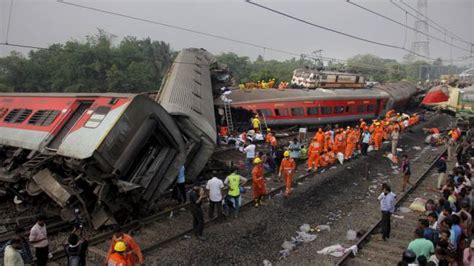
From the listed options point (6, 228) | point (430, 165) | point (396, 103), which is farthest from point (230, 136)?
point (396, 103)

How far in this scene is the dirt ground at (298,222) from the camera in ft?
28.5

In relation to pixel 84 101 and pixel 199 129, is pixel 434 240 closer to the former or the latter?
pixel 199 129

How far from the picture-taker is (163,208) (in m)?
11.2

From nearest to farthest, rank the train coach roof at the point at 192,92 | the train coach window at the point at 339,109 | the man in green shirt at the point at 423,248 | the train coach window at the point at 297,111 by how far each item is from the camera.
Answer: the man in green shirt at the point at 423,248
the train coach roof at the point at 192,92
the train coach window at the point at 297,111
the train coach window at the point at 339,109

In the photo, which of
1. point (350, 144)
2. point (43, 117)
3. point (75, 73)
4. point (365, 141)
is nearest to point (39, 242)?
point (43, 117)

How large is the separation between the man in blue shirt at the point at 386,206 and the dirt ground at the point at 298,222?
760 mm

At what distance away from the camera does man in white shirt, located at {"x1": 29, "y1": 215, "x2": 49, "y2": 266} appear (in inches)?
296

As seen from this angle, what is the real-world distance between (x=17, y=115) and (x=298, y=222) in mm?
8207

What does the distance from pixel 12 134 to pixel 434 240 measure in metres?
9.97

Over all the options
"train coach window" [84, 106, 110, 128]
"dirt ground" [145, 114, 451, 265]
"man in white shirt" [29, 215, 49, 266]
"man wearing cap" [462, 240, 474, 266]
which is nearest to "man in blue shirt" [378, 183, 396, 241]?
"dirt ground" [145, 114, 451, 265]

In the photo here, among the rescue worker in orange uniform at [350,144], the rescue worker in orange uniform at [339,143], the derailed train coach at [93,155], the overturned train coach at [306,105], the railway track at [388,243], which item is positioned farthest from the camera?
the overturned train coach at [306,105]

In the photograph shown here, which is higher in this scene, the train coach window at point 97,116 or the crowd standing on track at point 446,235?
the train coach window at point 97,116

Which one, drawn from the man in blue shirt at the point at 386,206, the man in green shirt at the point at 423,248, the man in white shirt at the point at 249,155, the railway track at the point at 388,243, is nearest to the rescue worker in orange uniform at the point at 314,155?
the man in white shirt at the point at 249,155

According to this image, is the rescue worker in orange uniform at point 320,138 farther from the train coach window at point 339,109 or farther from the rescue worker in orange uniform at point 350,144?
the train coach window at point 339,109
